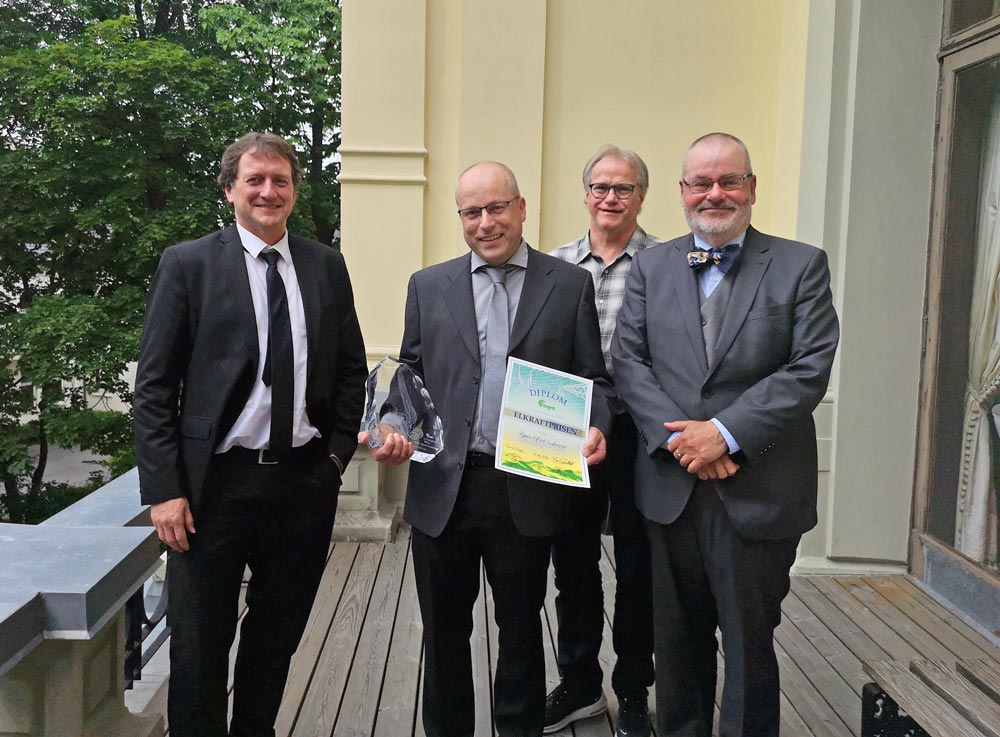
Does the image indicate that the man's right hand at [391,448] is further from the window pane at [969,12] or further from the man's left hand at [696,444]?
the window pane at [969,12]

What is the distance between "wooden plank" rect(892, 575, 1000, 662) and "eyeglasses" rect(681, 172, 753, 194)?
8.95ft

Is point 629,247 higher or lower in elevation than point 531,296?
higher

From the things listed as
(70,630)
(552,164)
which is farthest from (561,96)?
(70,630)

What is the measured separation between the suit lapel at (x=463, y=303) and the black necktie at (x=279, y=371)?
50cm

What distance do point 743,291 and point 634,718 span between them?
1.58 metres

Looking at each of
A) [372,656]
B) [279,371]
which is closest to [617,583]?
[372,656]

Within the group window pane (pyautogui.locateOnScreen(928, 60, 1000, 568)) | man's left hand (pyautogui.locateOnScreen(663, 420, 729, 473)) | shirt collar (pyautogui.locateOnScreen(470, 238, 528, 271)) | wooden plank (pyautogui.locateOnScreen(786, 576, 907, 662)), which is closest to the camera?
man's left hand (pyautogui.locateOnScreen(663, 420, 729, 473))

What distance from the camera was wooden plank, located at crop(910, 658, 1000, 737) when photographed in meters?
2.16

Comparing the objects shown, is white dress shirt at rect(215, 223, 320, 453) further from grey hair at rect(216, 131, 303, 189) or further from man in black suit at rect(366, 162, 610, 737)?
man in black suit at rect(366, 162, 610, 737)

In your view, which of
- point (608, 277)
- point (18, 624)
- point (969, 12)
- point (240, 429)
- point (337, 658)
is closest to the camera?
point (18, 624)

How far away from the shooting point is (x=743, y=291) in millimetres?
2539

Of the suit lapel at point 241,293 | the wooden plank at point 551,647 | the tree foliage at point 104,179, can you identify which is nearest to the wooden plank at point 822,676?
the wooden plank at point 551,647

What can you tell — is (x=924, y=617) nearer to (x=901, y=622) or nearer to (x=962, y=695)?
(x=901, y=622)

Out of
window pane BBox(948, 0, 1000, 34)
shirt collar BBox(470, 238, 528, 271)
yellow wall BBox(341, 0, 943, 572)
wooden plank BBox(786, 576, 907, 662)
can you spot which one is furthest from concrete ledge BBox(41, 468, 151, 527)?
window pane BBox(948, 0, 1000, 34)
